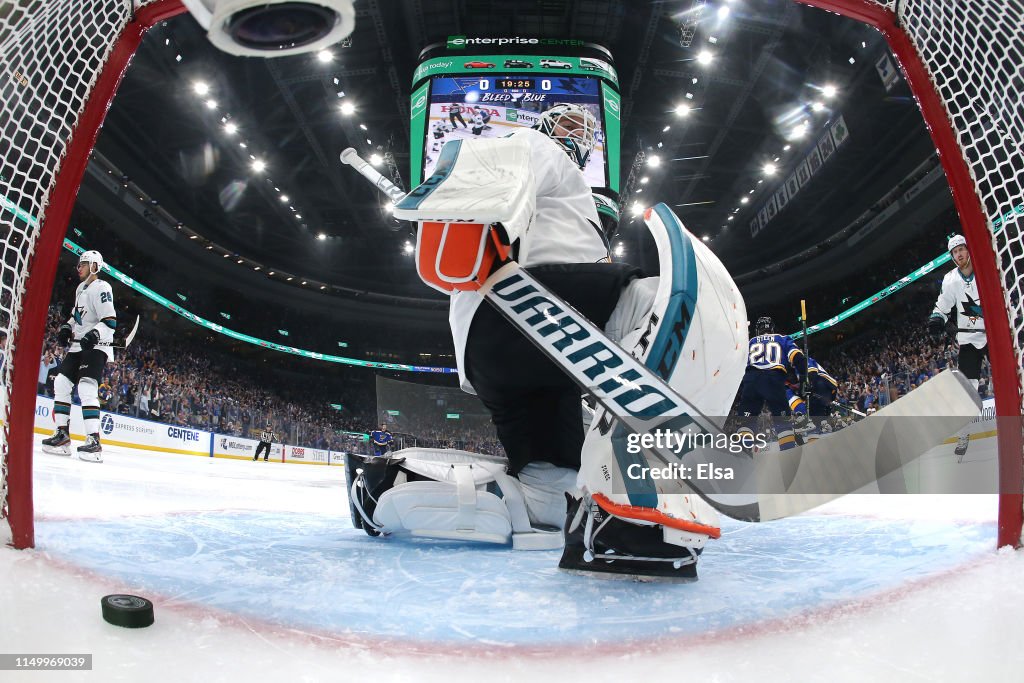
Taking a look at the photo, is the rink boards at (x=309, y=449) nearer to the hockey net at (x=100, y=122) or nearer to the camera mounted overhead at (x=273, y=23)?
the hockey net at (x=100, y=122)

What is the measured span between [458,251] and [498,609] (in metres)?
0.66

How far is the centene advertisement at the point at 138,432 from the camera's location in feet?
21.6

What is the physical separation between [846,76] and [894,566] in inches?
420

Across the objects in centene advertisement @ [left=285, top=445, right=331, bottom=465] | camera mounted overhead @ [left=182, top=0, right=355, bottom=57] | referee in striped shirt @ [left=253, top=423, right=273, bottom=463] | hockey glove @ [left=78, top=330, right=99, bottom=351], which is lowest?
centene advertisement @ [left=285, top=445, right=331, bottom=465]

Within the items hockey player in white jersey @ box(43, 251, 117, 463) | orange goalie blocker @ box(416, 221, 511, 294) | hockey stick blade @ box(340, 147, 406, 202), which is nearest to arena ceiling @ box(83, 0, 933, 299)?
hockey stick blade @ box(340, 147, 406, 202)

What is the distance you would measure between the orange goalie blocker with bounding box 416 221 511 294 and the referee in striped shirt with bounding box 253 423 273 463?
11.5 m

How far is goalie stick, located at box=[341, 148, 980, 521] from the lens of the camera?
0.98m

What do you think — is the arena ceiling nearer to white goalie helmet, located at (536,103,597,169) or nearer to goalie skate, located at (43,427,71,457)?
goalie skate, located at (43,427,71,457)

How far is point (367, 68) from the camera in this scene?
9.48 meters

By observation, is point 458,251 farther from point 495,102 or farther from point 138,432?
point 138,432

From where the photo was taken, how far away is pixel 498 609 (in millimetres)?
883

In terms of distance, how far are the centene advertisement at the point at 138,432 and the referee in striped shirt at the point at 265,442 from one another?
5.35 ft

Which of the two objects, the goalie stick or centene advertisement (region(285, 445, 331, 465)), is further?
centene advertisement (region(285, 445, 331, 465))

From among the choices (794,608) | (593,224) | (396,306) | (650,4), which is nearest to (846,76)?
(650,4)
